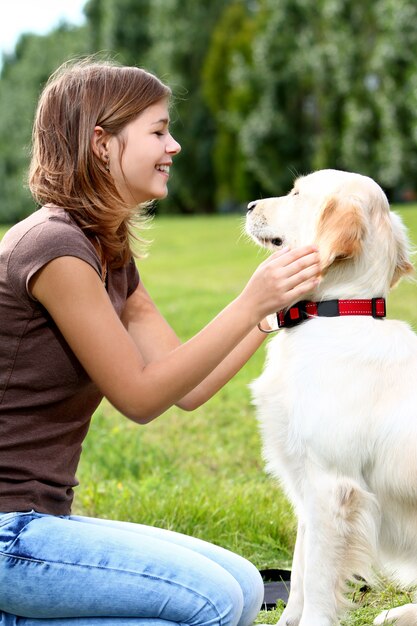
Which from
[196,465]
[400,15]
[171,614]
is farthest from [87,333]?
[400,15]

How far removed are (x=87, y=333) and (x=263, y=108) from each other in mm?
28114

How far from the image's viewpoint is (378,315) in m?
2.83

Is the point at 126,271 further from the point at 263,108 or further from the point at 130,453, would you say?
the point at 263,108

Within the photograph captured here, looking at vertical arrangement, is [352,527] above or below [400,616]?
above

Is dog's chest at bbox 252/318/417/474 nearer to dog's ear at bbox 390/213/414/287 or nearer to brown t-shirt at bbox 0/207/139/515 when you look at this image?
dog's ear at bbox 390/213/414/287

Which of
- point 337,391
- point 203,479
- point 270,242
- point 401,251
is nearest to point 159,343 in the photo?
point 270,242

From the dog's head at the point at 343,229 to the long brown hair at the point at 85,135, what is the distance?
1.62 ft

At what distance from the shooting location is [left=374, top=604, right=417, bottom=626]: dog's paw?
3004mm

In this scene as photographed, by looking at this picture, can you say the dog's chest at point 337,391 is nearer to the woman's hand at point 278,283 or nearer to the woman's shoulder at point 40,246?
the woman's hand at point 278,283

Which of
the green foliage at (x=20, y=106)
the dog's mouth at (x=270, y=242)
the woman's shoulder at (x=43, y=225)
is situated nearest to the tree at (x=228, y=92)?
the green foliage at (x=20, y=106)

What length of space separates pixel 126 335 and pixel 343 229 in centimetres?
70

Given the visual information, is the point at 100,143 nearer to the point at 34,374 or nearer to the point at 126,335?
the point at 126,335

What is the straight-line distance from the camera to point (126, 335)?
8.55 ft

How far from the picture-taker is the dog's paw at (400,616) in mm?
3004
